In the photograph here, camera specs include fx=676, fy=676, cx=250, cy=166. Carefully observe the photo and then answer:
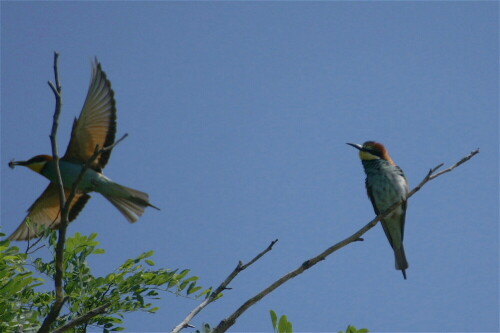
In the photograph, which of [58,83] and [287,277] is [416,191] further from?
[58,83]

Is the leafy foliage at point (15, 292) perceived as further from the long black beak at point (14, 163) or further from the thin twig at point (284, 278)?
the long black beak at point (14, 163)

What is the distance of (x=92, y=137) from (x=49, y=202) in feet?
2.69

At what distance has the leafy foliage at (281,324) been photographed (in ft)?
8.84

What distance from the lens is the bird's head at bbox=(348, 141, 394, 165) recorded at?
237 inches

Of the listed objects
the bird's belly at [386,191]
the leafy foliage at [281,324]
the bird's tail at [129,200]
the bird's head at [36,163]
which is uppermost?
the bird's belly at [386,191]

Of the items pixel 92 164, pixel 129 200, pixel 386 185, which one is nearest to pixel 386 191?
pixel 386 185

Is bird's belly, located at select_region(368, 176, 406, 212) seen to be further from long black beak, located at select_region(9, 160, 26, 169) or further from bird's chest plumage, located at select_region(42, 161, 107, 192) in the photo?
long black beak, located at select_region(9, 160, 26, 169)

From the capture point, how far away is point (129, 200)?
506 cm

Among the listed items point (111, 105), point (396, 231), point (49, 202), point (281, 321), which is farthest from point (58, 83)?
point (396, 231)

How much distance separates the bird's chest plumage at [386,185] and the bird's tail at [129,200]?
1.93 meters

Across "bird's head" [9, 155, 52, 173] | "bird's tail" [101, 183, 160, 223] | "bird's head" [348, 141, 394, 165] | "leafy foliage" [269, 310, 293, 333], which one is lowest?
"leafy foliage" [269, 310, 293, 333]

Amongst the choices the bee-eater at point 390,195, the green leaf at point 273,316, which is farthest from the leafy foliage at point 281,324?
the bee-eater at point 390,195

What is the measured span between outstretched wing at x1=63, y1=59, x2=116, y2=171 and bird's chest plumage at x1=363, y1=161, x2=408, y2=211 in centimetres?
221

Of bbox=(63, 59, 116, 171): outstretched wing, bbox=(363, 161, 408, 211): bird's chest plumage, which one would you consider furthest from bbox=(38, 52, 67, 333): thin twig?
bbox=(363, 161, 408, 211): bird's chest plumage
